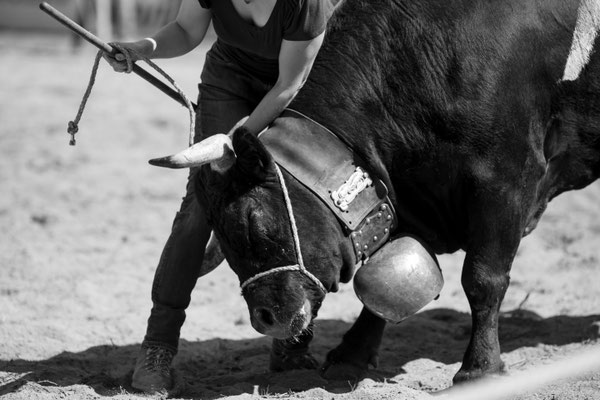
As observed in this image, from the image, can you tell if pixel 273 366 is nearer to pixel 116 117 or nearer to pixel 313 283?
pixel 313 283

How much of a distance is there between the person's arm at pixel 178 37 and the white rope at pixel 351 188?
0.91 m

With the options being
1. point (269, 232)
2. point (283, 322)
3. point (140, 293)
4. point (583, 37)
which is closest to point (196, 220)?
point (269, 232)

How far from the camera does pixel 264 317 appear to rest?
371 centimetres

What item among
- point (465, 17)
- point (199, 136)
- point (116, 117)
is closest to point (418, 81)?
point (465, 17)

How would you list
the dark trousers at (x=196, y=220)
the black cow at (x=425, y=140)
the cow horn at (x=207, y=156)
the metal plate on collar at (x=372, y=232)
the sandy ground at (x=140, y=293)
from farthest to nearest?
the sandy ground at (x=140, y=293) → the dark trousers at (x=196, y=220) → the metal plate on collar at (x=372, y=232) → the black cow at (x=425, y=140) → the cow horn at (x=207, y=156)

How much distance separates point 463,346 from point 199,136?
5.63ft

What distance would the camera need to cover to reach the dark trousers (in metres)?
3.96

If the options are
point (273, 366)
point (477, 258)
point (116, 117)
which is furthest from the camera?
point (116, 117)

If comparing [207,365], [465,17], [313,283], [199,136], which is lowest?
[207,365]

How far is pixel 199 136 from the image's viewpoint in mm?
4074

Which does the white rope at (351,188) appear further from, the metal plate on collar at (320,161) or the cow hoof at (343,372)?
the cow hoof at (343,372)

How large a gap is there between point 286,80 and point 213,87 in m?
0.45

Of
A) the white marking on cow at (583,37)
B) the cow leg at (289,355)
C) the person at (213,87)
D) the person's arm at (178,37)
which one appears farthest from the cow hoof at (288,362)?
the white marking on cow at (583,37)

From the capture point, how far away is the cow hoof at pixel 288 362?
14.0 ft
